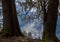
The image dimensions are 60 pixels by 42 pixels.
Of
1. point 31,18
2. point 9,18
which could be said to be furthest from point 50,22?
point 31,18

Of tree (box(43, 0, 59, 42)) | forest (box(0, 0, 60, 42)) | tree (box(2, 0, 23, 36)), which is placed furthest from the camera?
tree (box(2, 0, 23, 36))

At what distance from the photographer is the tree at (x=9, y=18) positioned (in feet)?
25.6

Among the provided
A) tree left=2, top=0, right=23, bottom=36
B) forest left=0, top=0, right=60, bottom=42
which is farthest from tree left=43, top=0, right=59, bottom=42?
tree left=2, top=0, right=23, bottom=36

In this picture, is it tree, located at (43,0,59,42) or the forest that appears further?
the forest

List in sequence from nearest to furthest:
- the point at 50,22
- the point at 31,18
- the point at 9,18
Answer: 1. the point at 50,22
2. the point at 9,18
3. the point at 31,18

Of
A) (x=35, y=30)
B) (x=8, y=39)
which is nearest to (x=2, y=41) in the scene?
(x=8, y=39)

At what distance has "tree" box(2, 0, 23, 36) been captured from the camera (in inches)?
307

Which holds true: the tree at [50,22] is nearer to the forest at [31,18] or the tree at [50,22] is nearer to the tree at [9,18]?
the forest at [31,18]

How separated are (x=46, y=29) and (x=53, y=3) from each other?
972mm

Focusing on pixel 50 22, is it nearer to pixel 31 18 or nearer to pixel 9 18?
pixel 9 18

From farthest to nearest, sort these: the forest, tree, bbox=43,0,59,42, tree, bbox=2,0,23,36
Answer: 1. tree, bbox=2,0,23,36
2. the forest
3. tree, bbox=43,0,59,42

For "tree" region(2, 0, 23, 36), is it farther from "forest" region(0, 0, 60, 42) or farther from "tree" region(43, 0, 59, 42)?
"tree" region(43, 0, 59, 42)

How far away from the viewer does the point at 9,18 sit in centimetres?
790

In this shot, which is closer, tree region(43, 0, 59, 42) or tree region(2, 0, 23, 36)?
tree region(43, 0, 59, 42)
